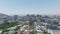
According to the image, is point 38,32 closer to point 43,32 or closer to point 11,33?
point 43,32

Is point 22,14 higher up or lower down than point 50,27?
higher up

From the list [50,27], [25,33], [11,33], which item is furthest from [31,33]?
[50,27]

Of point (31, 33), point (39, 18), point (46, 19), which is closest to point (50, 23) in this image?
point (46, 19)

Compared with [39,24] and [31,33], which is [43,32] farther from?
[39,24]

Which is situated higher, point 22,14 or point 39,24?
point 22,14

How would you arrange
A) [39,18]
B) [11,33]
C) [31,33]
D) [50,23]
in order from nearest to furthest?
[31,33] < [11,33] < [50,23] < [39,18]

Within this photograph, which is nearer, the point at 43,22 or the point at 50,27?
the point at 50,27

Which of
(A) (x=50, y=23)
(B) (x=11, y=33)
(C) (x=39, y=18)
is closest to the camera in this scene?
(B) (x=11, y=33)

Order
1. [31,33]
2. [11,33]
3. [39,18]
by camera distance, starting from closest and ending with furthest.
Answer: [31,33] < [11,33] < [39,18]

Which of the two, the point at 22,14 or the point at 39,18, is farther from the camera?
the point at 39,18
